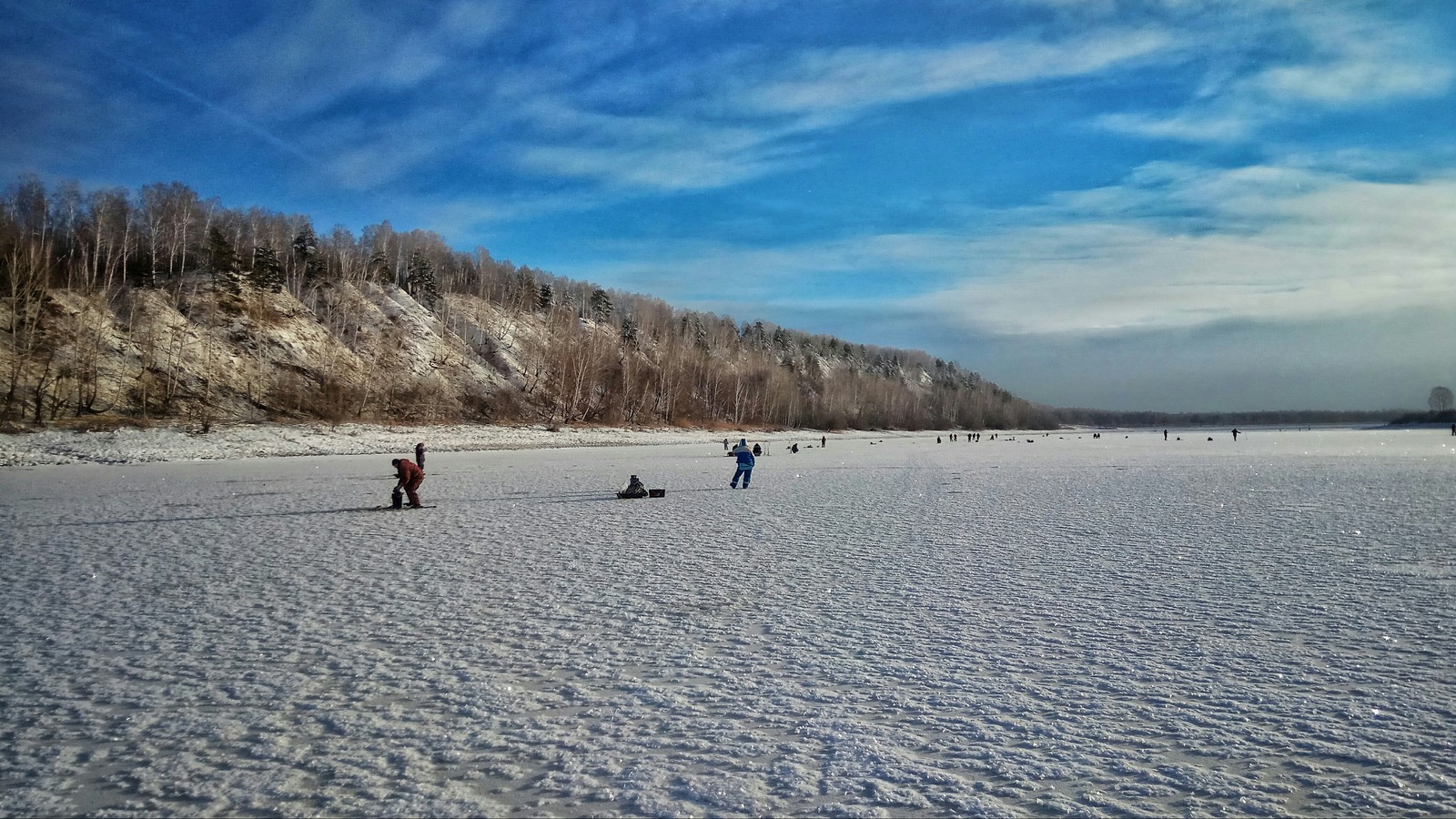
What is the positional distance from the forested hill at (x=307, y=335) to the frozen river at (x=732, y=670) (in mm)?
40828

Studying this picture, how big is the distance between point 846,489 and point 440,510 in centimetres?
1043

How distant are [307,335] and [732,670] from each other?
6680 centimetres

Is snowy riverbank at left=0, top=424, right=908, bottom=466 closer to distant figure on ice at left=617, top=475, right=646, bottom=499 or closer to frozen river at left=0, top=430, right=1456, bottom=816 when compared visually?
frozen river at left=0, top=430, right=1456, bottom=816

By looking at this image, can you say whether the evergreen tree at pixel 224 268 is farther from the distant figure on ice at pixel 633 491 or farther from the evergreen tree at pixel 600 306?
the distant figure on ice at pixel 633 491

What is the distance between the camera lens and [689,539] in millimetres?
11562

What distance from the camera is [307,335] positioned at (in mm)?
61469

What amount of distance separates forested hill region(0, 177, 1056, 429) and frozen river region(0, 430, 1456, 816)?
134 feet

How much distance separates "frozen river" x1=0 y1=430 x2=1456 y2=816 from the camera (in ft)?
12.5

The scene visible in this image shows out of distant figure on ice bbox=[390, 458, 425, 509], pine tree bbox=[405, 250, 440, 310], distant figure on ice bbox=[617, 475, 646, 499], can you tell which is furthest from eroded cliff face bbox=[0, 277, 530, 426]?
distant figure on ice bbox=[617, 475, 646, 499]

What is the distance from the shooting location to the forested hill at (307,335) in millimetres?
47312

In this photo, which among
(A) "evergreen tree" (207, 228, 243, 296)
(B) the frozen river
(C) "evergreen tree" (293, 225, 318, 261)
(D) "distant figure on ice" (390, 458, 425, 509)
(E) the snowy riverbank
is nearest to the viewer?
(B) the frozen river

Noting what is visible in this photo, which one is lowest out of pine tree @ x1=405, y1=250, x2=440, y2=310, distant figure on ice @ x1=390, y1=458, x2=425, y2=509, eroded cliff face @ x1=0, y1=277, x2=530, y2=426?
distant figure on ice @ x1=390, y1=458, x2=425, y2=509

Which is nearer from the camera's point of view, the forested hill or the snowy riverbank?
the snowy riverbank

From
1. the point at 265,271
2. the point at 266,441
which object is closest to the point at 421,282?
the point at 265,271
